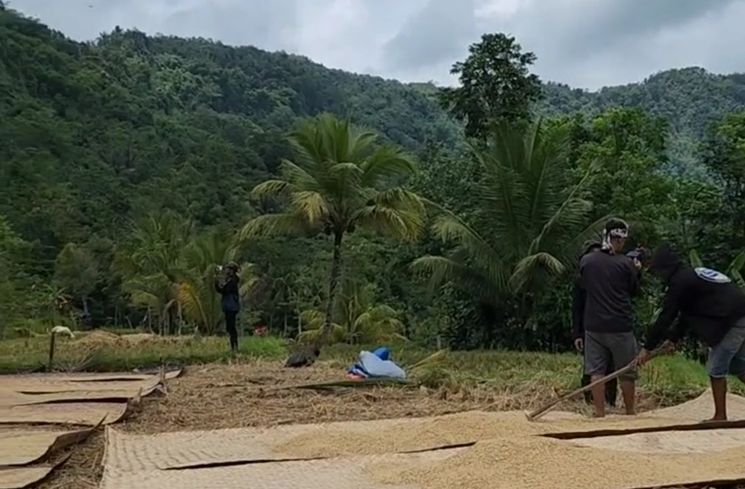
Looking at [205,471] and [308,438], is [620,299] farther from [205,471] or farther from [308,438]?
[205,471]

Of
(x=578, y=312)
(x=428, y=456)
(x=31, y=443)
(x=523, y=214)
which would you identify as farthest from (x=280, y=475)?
(x=523, y=214)

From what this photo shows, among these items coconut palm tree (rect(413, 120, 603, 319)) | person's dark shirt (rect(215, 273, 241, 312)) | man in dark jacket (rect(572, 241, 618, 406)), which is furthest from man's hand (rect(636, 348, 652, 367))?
coconut palm tree (rect(413, 120, 603, 319))

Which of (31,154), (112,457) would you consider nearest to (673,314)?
(112,457)

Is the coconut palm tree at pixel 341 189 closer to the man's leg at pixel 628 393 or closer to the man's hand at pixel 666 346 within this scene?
→ the man's leg at pixel 628 393

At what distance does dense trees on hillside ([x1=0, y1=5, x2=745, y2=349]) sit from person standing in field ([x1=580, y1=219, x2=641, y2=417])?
7.85 meters

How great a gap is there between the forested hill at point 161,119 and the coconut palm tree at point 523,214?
17.0 feet

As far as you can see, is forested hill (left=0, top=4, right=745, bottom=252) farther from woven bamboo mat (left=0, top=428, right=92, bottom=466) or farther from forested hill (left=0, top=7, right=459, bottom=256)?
woven bamboo mat (left=0, top=428, right=92, bottom=466)

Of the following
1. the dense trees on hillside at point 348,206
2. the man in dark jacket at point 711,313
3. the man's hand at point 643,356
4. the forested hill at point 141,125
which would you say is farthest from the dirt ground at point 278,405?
the forested hill at point 141,125

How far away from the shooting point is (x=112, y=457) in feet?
14.0

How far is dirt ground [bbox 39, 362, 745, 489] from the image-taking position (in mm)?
5719

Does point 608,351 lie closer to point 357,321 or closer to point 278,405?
point 278,405

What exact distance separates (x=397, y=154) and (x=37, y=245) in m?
19.8

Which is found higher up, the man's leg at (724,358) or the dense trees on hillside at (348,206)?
the dense trees on hillside at (348,206)

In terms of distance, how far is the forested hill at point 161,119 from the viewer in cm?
3397
